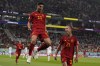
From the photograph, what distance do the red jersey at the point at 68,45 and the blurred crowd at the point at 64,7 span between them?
54.2 metres

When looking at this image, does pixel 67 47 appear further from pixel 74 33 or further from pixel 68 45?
pixel 74 33

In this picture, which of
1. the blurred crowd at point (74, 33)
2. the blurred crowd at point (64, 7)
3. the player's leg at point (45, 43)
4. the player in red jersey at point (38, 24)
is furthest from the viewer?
the blurred crowd at point (64, 7)

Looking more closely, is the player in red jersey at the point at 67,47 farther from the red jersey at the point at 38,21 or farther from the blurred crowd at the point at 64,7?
the blurred crowd at the point at 64,7

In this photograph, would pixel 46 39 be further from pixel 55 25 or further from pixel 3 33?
pixel 55 25

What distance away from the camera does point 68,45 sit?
13656 mm

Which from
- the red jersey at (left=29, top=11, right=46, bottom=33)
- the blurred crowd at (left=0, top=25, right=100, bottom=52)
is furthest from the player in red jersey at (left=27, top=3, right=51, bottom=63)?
the blurred crowd at (left=0, top=25, right=100, bottom=52)

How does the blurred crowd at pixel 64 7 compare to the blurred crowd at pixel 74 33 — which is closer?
the blurred crowd at pixel 74 33

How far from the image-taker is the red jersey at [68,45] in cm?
1356

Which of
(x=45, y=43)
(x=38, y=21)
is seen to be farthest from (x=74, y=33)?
(x=45, y=43)

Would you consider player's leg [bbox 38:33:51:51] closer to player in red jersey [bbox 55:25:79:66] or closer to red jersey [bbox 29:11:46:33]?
red jersey [bbox 29:11:46:33]

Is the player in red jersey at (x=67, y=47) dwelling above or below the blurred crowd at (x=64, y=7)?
above

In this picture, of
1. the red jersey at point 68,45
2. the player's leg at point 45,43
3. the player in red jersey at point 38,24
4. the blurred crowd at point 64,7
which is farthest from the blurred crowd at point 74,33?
the red jersey at point 68,45

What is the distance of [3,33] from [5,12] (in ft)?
16.0

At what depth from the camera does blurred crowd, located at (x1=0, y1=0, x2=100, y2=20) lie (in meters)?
68.9
